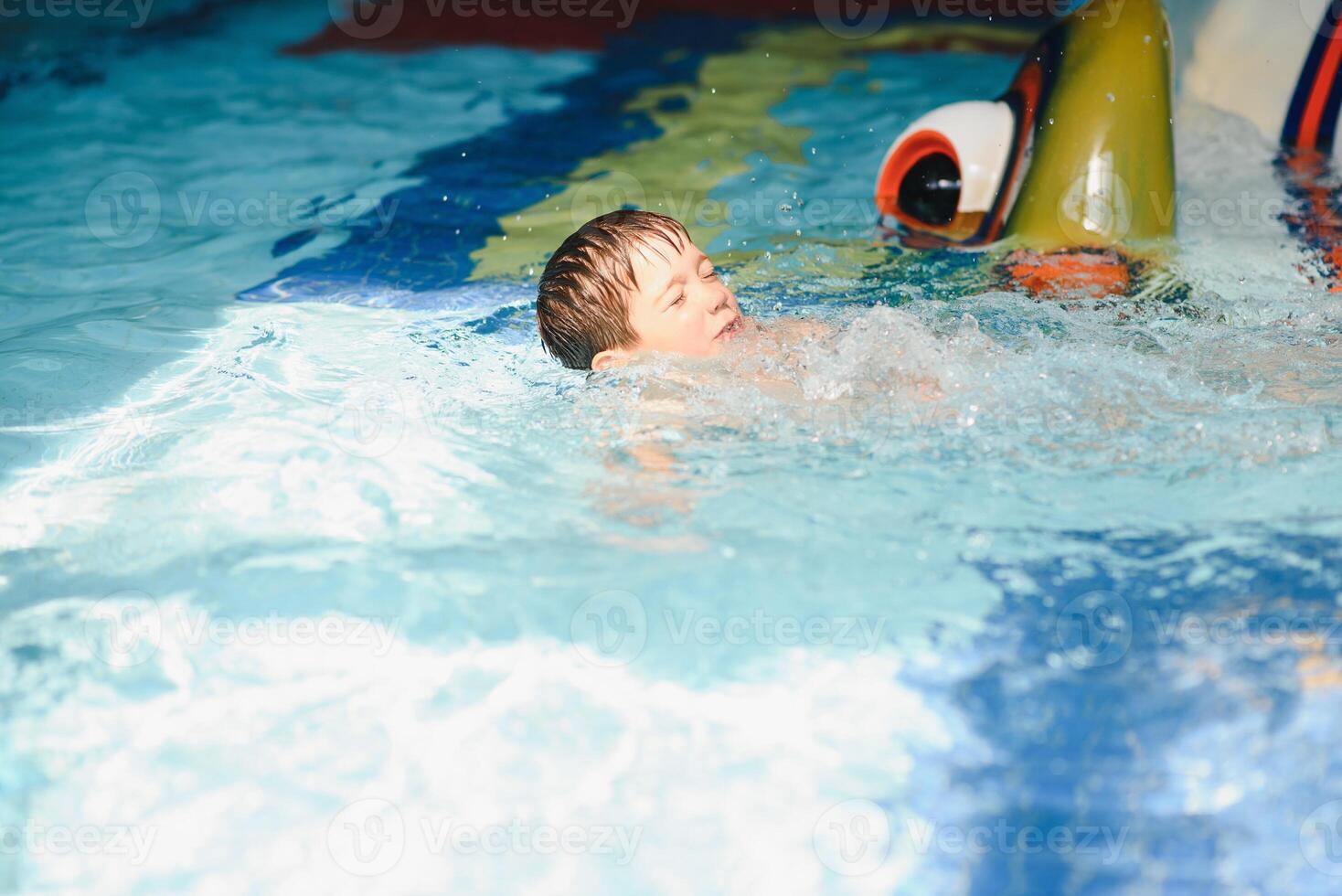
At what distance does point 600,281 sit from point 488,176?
1.94 metres

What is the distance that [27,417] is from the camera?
2.33 meters

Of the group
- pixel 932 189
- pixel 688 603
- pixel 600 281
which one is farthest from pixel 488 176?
pixel 688 603

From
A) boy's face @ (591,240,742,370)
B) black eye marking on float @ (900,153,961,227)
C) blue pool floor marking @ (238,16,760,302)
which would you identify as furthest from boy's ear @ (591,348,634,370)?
black eye marking on float @ (900,153,961,227)

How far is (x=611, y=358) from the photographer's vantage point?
7.48 ft

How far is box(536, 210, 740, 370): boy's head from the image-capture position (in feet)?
7.32

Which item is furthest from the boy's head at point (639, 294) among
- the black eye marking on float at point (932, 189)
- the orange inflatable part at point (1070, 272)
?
the black eye marking on float at point (932, 189)

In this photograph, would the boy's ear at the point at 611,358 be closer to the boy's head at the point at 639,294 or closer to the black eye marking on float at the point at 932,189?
the boy's head at the point at 639,294

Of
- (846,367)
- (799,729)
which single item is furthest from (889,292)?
(799,729)

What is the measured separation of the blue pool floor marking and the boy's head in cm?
94

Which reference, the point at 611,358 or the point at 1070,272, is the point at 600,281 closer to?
the point at 611,358

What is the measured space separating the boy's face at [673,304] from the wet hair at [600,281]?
1 centimetres

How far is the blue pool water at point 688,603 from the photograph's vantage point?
150 cm

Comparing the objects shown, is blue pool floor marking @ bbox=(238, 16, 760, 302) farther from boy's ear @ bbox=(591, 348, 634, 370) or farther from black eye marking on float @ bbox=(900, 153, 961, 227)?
black eye marking on float @ bbox=(900, 153, 961, 227)

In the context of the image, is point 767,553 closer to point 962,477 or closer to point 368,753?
point 962,477
